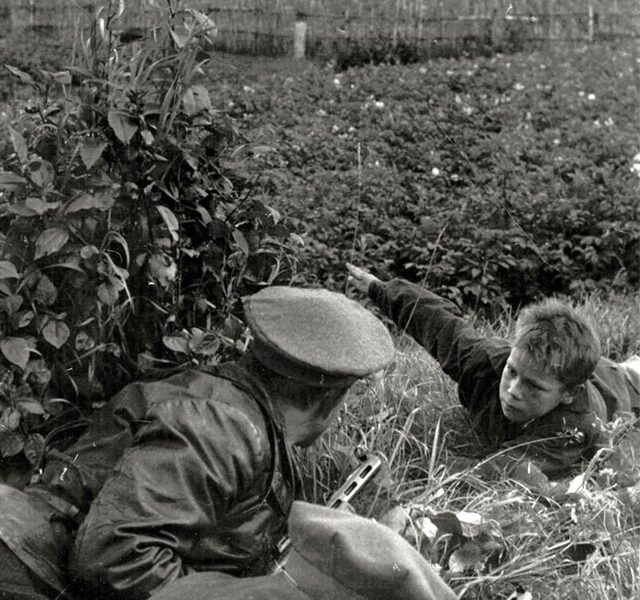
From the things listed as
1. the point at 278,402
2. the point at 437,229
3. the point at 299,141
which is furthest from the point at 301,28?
the point at 278,402

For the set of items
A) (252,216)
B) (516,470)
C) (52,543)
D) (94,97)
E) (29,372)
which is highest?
(94,97)

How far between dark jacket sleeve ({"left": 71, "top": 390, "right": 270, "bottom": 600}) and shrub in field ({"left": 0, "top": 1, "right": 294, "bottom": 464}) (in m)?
0.59

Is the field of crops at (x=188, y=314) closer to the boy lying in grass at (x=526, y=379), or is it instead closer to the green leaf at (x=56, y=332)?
the green leaf at (x=56, y=332)

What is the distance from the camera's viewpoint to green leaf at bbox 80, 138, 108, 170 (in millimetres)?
3055

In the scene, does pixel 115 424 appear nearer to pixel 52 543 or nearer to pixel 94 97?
pixel 52 543

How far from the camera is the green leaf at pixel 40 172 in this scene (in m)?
3.10

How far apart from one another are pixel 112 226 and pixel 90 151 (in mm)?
263

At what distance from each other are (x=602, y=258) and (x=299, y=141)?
2.85 m

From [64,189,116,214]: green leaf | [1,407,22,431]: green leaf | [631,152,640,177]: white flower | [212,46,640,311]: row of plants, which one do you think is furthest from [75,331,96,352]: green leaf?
[631,152,640,177]: white flower

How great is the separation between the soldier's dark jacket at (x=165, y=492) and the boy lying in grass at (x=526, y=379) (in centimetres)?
135

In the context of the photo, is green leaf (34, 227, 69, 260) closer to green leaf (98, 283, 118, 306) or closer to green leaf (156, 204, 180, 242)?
green leaf (98, 283, 118, 306)

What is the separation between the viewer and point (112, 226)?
3.23 m

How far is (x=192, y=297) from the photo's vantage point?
141 inches

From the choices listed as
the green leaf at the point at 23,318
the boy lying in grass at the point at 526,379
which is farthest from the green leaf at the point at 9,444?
the boy lying in grass at the point at 526,379
